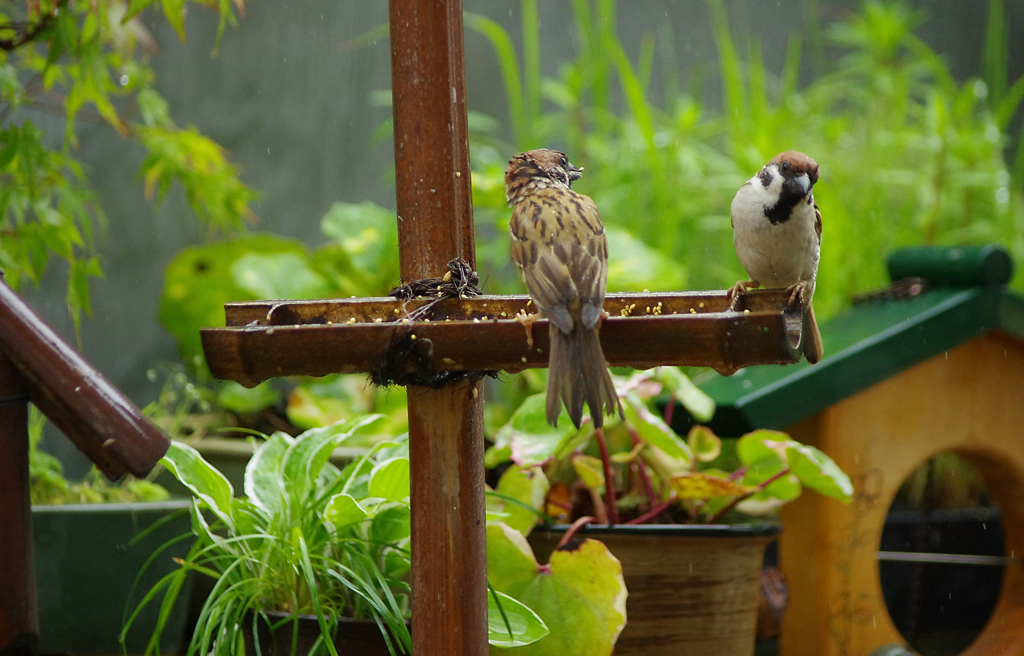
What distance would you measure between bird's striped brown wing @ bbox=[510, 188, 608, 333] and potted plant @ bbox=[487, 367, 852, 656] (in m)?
0.55

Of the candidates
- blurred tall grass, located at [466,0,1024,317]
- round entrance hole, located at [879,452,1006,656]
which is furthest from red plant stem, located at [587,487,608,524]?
round entrance hole, located at [879,452,1006,656]

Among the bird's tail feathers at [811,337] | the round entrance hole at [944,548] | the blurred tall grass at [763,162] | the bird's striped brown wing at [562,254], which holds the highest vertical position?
the blurred tall grass at [763,162]

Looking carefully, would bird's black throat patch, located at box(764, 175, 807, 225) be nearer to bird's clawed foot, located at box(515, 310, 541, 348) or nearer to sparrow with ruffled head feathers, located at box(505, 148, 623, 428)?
sparrow with ruffled head feathers, located at box(505, 148, 623, 428)

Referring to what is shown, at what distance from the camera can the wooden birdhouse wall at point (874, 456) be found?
2.15 metres

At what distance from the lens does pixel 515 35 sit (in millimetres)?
4133

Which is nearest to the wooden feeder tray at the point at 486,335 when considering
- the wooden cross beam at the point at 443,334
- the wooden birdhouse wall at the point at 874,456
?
the wooden cross beam at the point at 443,334

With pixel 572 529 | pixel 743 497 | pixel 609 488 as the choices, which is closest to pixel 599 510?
pixel 609 488

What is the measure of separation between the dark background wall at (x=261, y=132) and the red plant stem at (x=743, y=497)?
6.58 feet

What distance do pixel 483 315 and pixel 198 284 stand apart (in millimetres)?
2121

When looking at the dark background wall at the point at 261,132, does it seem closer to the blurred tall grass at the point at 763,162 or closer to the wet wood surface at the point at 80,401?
the blurred tall grass at the point at 763,162

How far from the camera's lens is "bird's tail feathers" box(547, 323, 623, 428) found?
1.27 metres

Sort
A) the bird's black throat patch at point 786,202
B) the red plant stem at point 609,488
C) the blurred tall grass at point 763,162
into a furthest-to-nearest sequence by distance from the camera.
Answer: the blurred tall grass at point 763,162 → the red plant stem at point 609,488 → the bird's black throat patch at point 786,202

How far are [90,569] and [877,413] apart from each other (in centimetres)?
175

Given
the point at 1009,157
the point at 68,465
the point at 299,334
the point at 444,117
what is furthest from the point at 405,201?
the point at 1009,157
